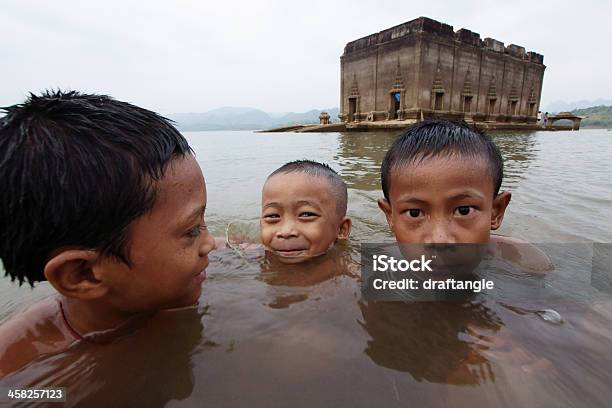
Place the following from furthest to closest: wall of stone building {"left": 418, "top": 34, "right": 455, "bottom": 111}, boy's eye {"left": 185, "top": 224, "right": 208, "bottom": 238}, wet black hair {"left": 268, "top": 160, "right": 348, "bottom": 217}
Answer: wall of stone building {"left": 418, "top": 34, "right": 455, "bottom": 111} → wet black hair {"left": 268, "top": 160, "right": 348, "bottom": 217} → boy's eye {"left": 185, "top": 224, "right": 208, "bottom": 238}

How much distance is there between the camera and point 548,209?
3623mm

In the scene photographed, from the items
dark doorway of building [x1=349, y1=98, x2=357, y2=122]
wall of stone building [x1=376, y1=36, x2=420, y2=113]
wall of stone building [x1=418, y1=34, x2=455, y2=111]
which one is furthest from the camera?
dark doorway of building [x1=349, y1=98, x2=357, y2=122]

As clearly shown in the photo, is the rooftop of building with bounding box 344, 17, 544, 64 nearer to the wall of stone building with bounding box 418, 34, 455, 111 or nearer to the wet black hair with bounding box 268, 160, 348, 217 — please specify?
the wall of stone building with bounding box 418, 34, 455, 111

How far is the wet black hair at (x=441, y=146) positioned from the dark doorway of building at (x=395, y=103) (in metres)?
22.5

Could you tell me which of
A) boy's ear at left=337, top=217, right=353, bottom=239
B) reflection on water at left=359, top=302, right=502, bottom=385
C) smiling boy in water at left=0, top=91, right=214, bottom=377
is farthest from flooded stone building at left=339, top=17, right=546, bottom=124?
smiling boy in water at left=0, top=91, right=214, bottom=377

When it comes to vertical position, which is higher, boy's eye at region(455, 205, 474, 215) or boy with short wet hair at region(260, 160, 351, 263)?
boy's eye at region(455, 205, 474, 215)

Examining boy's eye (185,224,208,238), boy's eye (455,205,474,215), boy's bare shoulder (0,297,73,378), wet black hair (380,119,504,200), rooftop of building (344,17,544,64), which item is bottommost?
boy's bare shoulder (0,297,73,378)

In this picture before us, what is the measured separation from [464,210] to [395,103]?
23.3 m

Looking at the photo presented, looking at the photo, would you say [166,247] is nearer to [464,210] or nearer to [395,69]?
[464,210]

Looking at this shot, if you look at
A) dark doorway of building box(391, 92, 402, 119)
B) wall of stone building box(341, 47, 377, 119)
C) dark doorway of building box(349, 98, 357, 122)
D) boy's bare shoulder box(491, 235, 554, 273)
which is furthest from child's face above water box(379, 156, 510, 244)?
dark doorway of building box(349, 98, 357, 122)

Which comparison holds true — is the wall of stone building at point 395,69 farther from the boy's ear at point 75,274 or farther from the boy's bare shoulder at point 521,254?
the boy's ear at point 75,274

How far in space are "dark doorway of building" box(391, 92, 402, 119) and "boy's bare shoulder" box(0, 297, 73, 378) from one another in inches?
935

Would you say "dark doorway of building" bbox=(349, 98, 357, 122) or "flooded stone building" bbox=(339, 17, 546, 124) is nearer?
"flooded stone building" bbox=(339, 17, 546, 124)

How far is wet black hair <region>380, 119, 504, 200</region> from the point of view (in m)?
1.74
